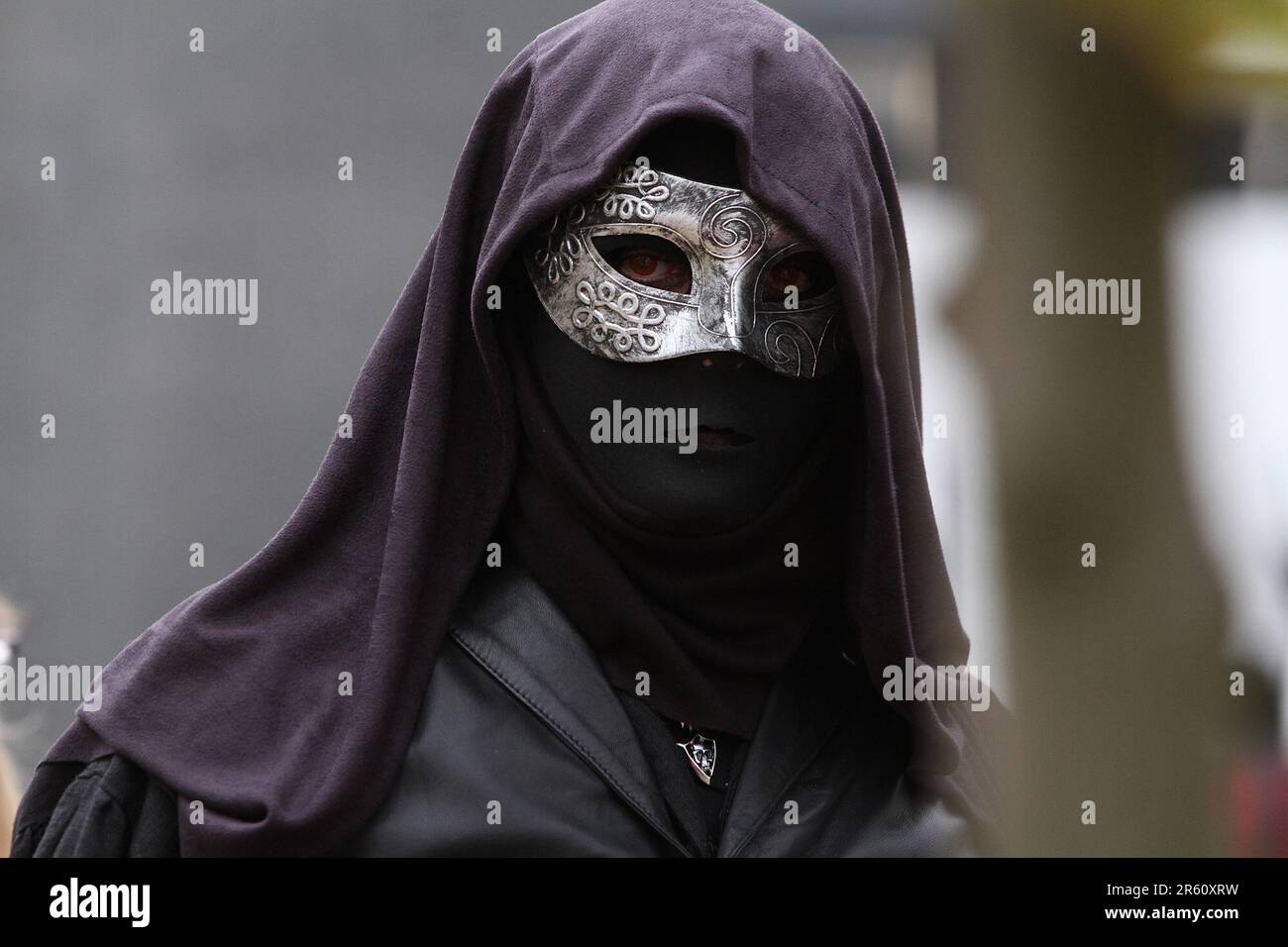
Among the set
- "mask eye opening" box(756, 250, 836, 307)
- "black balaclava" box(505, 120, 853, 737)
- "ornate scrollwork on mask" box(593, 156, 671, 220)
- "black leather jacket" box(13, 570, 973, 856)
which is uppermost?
"ornate scrollwork on mask" box(593, 156, 671, 220)

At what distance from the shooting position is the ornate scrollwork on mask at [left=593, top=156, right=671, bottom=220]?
8.98 ft

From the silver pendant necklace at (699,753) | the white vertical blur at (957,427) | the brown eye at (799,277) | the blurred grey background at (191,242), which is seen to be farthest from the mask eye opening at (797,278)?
the blurred grey background at (191,242)

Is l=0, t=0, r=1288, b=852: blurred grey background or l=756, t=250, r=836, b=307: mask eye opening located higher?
l=0, t=0, r=1288, b=852: blurred grey background

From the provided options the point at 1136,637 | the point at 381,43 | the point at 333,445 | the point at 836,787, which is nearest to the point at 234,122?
the point at 381,43

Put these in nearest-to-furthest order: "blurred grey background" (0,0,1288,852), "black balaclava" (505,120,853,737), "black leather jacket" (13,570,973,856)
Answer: "black leather jacket" (13,570,973,856) < "black balaclava" (505,120,853,737) < "blurred grey background" (0,0,1288,852)

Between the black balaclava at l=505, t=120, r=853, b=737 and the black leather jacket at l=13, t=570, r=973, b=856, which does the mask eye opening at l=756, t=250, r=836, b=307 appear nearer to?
the black balaclava at l=505, t=120, r=853, b=737

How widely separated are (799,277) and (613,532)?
56cm

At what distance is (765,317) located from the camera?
2785 millimetres

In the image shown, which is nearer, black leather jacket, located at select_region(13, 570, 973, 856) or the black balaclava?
black leather jacket, located at select_region(13, 570, 973, 856)

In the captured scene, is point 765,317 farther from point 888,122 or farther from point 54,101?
point 54,101

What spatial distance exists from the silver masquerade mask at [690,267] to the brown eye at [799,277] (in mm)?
27

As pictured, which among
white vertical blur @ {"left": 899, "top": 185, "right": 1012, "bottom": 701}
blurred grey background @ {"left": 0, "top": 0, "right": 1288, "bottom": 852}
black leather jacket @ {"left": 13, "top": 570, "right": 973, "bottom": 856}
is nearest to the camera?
white vertical blur @ {"left": 899, "top": 185, "right": 1012, "bottom": 701}

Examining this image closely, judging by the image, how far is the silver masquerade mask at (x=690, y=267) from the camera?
2.74 m

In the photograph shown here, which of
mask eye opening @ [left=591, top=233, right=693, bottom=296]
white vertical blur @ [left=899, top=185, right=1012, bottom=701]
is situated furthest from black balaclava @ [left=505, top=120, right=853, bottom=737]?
white vertical blur @ [left=899, top=185, right=1012, bottom=701]
